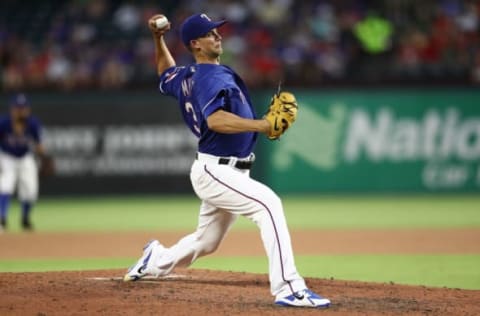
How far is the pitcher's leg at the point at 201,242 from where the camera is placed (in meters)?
7.44

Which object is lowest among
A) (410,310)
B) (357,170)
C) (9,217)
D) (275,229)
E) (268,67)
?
(410,310)

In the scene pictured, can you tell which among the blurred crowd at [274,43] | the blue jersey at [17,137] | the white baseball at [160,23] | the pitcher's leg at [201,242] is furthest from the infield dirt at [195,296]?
the blurred crowd at [274,43]

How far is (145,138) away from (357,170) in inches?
164

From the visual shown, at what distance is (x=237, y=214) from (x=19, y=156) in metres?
8.39

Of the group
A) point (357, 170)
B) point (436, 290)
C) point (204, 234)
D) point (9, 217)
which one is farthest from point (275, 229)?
point (357, 170)

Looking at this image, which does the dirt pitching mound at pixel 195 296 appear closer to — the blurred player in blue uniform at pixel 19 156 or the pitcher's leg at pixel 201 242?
the pitcher's leg at pixel 201 242

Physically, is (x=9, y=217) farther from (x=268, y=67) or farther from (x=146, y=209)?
(x=268, y=67)

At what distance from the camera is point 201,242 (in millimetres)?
7531

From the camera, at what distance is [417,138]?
18609mm

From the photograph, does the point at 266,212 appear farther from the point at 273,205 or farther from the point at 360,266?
the point at 360,266

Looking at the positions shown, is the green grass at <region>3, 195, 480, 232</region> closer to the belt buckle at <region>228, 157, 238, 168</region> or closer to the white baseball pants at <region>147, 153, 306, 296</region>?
the white baseball pants at <region>147, 153, 306, 296</region>

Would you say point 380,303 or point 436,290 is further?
point 436,290

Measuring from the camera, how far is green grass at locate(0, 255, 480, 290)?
356 inches

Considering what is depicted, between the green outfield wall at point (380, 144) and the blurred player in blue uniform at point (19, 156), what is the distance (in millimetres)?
5427
